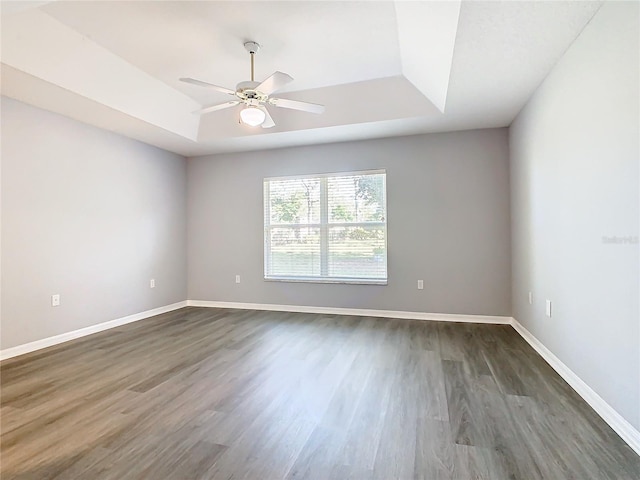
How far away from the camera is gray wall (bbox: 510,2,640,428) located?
1.69 meters

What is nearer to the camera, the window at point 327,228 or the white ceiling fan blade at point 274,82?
the white ceiling fan blade at point 274,82

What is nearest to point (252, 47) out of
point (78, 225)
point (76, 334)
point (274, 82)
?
point (274, 82)

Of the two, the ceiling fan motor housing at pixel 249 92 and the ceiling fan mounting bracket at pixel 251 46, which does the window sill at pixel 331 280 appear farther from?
the ceiling fan mounting bracket at pixel 251 46

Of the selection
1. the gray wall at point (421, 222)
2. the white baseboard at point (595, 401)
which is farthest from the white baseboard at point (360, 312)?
the white baseboard at point (595, 401)

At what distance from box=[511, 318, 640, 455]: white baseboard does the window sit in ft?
6.77

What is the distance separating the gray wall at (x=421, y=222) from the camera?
414 cm

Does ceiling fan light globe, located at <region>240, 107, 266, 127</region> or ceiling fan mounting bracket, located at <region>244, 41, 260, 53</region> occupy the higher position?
ceiling fan mounting bracket, located at <region>244, 41, 260, 53</region>

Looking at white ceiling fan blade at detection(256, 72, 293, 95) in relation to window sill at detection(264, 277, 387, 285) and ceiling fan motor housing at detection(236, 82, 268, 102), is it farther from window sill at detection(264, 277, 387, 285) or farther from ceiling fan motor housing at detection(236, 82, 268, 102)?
window sill at detection(264, 277, 387, 285)

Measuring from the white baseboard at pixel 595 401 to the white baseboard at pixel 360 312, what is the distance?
Answer: 1.02 m

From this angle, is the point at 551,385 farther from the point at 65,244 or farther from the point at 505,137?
the point at 65,244

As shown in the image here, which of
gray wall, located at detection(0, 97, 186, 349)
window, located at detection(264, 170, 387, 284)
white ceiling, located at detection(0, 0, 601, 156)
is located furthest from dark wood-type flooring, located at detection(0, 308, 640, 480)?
white ceiling, located at detection(0, 0, 601, 156)

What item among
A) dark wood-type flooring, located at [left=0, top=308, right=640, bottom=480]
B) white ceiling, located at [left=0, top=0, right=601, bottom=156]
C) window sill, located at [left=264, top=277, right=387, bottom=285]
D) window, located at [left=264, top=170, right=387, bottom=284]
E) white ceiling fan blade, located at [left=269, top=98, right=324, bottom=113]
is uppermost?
white ceiling, located at [left=0, top=0, right=601, bottom=156]

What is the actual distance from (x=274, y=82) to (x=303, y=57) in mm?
794

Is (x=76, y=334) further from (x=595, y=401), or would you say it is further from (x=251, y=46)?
(x=595, y=401)
